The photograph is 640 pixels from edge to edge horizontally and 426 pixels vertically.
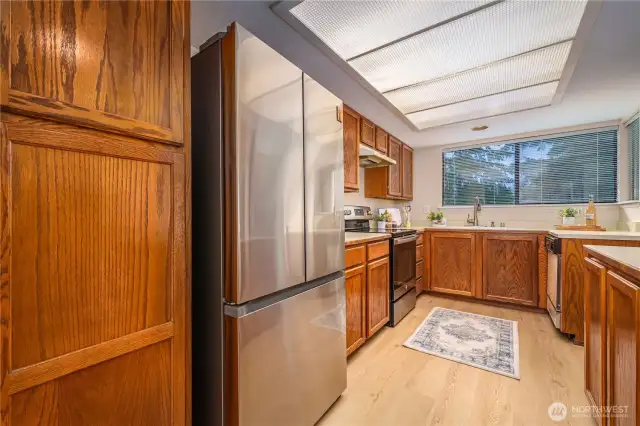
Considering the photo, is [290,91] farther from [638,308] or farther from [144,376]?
[638,308]

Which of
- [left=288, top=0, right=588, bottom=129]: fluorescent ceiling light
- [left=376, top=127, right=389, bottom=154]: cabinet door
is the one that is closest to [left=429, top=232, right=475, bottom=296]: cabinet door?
[left=376, top=127, right=389, bottom=154]: cabinet door

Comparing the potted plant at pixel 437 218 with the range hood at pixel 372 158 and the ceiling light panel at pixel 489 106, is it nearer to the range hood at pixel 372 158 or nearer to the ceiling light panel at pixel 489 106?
the range hood at pixel 372 158

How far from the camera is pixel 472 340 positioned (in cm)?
247

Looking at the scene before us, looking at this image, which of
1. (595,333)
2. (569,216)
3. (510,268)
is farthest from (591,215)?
(595,333)

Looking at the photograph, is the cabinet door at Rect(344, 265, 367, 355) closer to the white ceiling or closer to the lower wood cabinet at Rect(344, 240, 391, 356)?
the lower wood cabinet at Rect(344, 240, 391, 356)

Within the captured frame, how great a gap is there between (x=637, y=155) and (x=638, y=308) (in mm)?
3209

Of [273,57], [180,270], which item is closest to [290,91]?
[273,57]

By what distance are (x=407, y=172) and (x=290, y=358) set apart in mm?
3562

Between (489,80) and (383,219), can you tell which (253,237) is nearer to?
(489,80)

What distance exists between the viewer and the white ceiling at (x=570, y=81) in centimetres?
146

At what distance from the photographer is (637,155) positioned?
117 inches

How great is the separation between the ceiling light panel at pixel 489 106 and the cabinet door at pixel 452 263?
55.2 inches

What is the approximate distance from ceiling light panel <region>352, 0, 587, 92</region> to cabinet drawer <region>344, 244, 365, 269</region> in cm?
124

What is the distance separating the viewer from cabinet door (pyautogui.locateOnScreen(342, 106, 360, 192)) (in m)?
2.71
